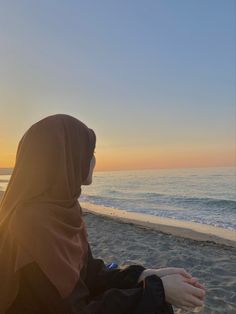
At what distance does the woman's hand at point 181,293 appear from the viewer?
1.76 metres

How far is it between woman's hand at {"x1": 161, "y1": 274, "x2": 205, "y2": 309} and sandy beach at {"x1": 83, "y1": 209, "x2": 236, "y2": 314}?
119 inches

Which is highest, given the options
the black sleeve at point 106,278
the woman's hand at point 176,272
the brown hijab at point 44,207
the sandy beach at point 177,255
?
the brown hijab at point 44,207

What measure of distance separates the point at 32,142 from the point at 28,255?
453mm

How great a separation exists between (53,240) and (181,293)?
59 centimetres

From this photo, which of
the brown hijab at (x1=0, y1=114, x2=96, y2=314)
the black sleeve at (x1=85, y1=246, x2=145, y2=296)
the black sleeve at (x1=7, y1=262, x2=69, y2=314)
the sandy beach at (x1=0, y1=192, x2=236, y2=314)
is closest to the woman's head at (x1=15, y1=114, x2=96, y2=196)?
the brown hijab at (x1=0, y1=114, x2=96, y2=314)

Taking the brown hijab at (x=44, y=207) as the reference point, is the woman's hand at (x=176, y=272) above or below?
below

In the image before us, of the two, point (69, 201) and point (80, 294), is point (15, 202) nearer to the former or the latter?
point (69, 201)

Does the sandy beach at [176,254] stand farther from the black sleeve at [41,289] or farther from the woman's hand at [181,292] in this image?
the black sleeve at [41,289]

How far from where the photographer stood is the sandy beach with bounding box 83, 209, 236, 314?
16.8 ft

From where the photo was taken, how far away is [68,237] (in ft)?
5.81

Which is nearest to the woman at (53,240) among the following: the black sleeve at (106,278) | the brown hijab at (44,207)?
the brown hijab at (44,207)

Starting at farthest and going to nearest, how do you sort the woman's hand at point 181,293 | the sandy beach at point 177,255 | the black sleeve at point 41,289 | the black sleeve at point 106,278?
the sandy beach at point 177,255
the black sleeve at point 106,278
the woman's hand at point 181,293
the black sleeve at point 41,289

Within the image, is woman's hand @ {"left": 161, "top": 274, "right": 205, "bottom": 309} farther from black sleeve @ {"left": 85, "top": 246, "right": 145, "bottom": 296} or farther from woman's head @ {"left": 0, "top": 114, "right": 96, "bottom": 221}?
woman's head @ {"left": 0, "top": 114, "right": 96, "bottom": 221}

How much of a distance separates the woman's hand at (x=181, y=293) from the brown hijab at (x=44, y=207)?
40 centimetres
